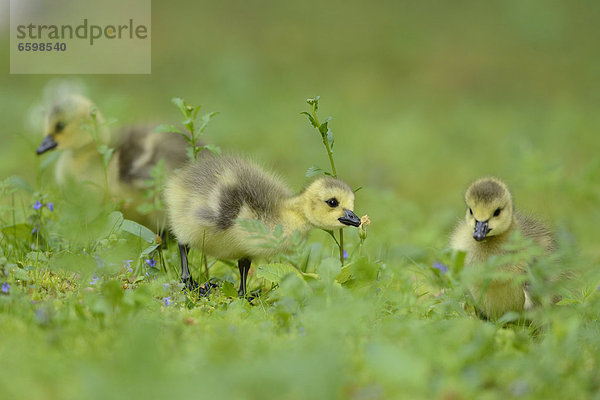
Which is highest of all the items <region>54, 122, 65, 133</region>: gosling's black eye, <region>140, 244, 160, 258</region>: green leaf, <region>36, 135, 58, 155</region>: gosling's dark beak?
<region>54, 122, 65, 133</region>: gosling's black eye

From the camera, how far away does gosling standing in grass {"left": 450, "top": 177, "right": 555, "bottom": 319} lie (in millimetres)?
3539

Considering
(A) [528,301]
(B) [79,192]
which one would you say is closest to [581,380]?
(A) [528,301]

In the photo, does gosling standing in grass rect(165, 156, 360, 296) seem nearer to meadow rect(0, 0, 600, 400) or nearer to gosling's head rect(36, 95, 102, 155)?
meadow rect(0, 0, 600, 400)

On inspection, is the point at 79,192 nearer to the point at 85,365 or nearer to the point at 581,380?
the point at 85,365

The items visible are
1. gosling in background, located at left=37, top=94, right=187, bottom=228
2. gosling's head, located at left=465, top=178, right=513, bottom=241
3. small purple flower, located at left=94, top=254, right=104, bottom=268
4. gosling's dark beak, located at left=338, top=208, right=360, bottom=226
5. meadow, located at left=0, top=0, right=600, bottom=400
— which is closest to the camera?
meadow, located at left=0, top=0, right=600, bottom=400

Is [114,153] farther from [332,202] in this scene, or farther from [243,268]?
[332,202]

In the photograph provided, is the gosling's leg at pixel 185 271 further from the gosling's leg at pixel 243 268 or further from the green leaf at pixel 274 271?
the green leaf at pixel 274 271

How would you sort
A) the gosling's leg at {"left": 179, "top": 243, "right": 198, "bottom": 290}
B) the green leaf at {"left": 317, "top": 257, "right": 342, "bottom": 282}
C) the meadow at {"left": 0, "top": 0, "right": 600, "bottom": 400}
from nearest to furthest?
1. the meadow at {"left": 0, "top": 0, "right": 600, "bottom": 400}
2. the green leaf at {"left": 317, "top": 257, "right": 342, "bottom": 282}
3. the gosling's leg at {"left": 179, "top": 243, "right": 198, "bottom": 290}

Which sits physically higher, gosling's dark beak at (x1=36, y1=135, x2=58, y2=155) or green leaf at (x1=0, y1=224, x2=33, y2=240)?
gosling's dark beak at (x1=36, y1=135, x2=58, y2=155)

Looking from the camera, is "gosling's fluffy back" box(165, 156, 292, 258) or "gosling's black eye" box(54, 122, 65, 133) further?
"gosling's black eye" box(54, 122, 65, 133)

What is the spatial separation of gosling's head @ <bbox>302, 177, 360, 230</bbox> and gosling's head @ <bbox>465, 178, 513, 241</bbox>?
2.01ft

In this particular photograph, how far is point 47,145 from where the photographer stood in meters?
5.58

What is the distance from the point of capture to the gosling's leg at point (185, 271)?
372cm

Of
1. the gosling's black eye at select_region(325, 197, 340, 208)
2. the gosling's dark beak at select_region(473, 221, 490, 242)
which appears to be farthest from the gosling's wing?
the gosling's black eye at select_region(325, 197, 340, 208)
